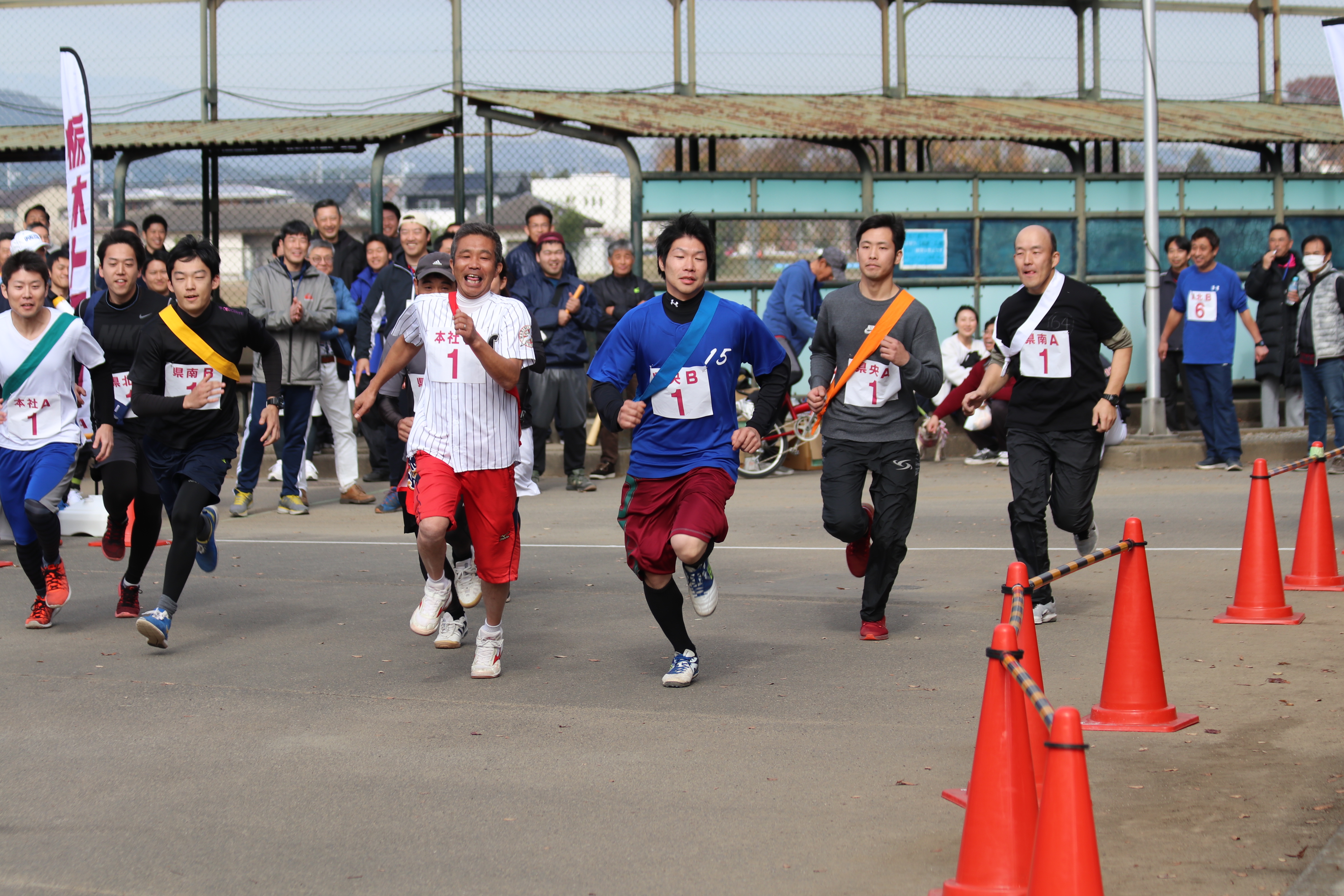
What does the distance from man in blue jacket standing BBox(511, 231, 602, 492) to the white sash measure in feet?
19.6

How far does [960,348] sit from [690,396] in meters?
10.1

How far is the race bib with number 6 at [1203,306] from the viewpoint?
14359 millimetres

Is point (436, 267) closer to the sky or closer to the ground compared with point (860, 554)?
closer to the sky

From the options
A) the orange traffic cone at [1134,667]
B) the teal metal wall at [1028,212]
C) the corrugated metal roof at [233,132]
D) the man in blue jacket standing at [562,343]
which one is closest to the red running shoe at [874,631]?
the orange traffic cone at [1134,667]

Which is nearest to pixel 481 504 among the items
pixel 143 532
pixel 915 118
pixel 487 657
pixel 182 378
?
pixel 487 657

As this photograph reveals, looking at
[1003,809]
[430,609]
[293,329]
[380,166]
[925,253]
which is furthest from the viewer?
[925,253]

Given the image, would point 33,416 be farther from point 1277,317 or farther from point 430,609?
point 1277,317

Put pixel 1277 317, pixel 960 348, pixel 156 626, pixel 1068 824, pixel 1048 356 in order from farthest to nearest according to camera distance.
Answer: pixel 960 348, pixel 1277 317, pixel 1048 356, pixel 156 626, pixel 1068 824

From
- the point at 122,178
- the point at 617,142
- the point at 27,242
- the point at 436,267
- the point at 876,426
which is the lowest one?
the point at 876,426

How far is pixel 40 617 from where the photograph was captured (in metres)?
7.48

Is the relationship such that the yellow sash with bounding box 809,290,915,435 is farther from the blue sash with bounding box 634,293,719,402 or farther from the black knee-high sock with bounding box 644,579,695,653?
the black knee-high sock with bounding box 644,579,695,653

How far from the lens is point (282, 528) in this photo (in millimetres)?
11117

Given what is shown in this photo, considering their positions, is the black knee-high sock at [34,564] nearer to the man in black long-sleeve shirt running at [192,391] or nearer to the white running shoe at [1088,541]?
the man in black long-sleeve shirt running at [192,391]

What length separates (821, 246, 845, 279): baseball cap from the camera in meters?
14.6
